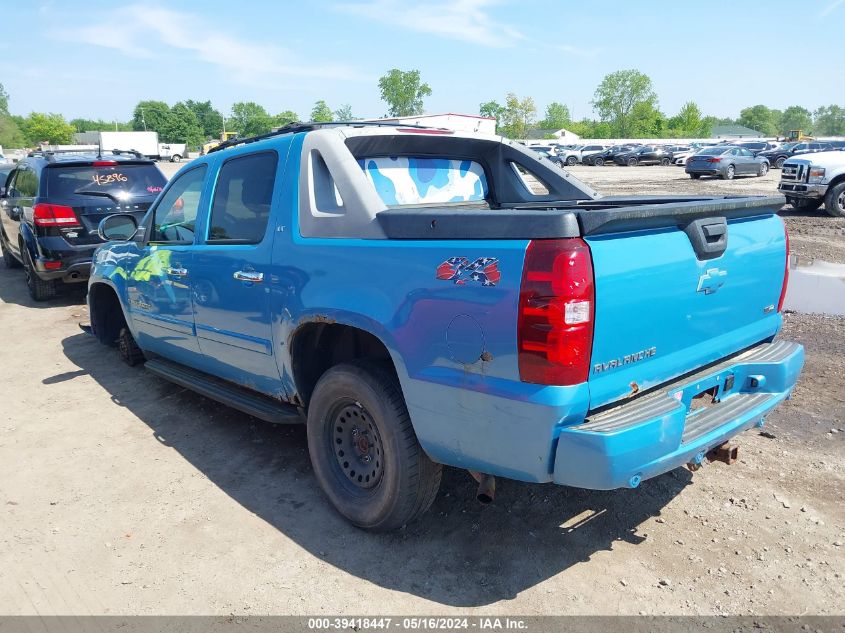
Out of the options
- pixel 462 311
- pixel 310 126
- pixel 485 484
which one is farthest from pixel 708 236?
pixel 310 126

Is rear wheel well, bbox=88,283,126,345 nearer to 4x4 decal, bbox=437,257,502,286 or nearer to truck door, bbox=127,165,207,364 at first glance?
truck door, bbox=127,165,207,364

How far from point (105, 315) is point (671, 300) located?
5.57 metres

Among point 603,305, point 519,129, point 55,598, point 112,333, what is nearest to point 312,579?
point 55,598

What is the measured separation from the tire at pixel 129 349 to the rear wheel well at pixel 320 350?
9.80 ft

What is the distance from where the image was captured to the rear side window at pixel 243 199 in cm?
378

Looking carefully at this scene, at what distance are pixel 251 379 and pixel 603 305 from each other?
97.0 inches

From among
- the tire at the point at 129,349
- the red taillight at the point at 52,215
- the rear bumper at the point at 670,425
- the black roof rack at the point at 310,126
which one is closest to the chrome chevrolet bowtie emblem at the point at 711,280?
the rear bumper at the point at 670,425

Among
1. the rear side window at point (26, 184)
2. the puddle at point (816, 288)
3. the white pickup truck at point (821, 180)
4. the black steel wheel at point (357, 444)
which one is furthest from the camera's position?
the white pickup truck at point (821, 180)

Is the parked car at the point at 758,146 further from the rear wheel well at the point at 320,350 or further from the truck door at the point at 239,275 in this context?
the rear wheel well at the point at 320,350

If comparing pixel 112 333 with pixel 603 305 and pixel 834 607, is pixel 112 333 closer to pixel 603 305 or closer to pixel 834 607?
pixel 603 305

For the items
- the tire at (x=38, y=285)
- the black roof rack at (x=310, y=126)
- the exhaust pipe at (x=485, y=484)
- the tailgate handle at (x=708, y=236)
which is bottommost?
the tire at (x=38, y=285)

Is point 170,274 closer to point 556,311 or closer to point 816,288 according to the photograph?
point 556,311

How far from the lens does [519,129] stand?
113 metres

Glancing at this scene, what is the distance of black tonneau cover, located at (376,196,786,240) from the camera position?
93.7 inches
